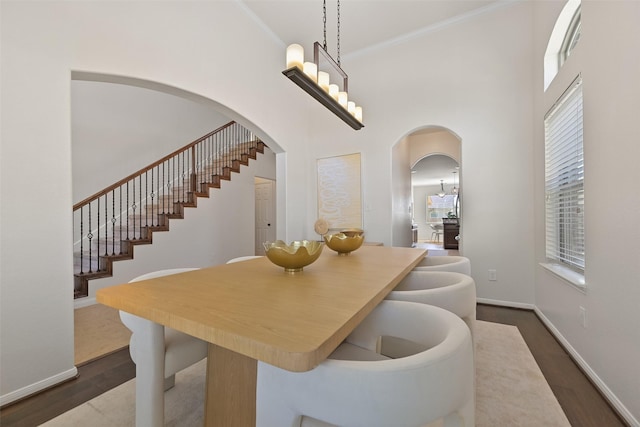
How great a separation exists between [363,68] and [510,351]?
415 centimetres

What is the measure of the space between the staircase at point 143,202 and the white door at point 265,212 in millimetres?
1175

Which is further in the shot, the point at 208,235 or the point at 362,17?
the point at 208,235

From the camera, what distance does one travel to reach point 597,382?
1.67m

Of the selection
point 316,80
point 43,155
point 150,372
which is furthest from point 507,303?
point 43,155

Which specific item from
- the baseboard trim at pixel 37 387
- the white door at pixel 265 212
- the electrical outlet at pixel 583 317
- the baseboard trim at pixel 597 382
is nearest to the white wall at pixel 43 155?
the baseboard trim at pixel 37 387

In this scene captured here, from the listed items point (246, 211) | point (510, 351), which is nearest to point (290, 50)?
point (510, 351)

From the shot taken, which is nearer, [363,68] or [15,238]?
→ [15,238]

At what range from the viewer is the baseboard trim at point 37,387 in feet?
5.17

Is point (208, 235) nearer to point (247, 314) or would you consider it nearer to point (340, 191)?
point (340, 191)

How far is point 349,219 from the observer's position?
428cm

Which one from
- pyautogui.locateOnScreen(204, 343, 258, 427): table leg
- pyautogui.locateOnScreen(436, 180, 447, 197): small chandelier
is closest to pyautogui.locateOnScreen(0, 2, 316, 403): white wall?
pyautogui.locateOnScreen(204, 343, 258, 427): table leg

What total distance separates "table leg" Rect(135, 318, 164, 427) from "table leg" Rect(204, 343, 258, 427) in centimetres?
19

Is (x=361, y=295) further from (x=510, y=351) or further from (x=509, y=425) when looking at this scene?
(x=510, y=351)

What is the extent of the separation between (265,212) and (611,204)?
20.9 ft
